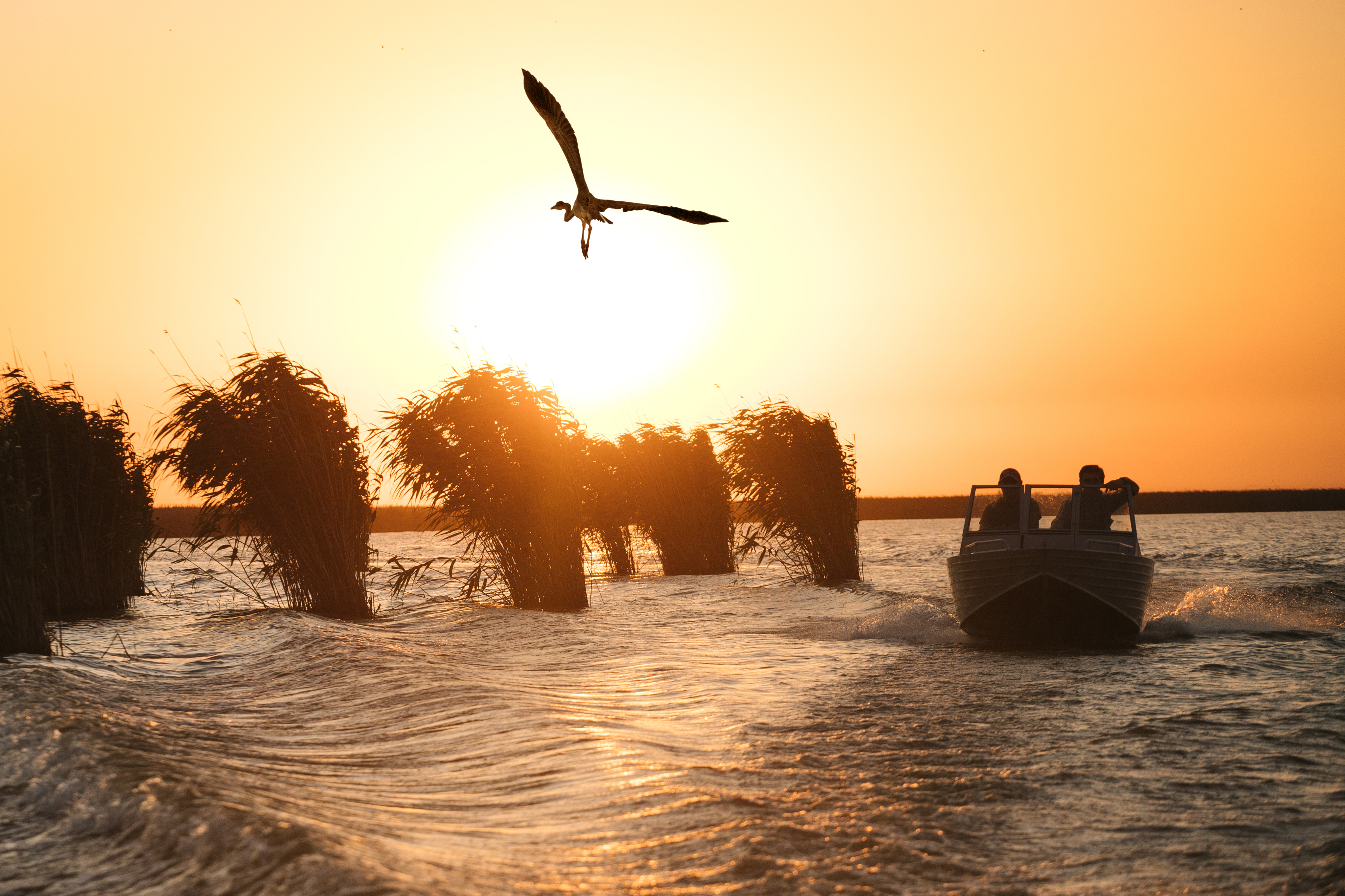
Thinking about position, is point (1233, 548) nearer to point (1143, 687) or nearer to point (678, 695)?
point (1143, 687)

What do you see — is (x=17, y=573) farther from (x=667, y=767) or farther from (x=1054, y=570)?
(x=1054, y=570)

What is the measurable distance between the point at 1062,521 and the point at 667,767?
8707 millimetres

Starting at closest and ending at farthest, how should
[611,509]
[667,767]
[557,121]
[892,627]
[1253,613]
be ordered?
[667,767]
[557,121]
[892,627]
[1253,613]
[611,509]

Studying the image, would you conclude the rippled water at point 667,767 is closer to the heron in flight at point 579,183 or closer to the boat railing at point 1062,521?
the boat railing at point 1062,521

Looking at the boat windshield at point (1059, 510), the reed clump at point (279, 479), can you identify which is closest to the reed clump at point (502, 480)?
the reed clump at point (279, 479)

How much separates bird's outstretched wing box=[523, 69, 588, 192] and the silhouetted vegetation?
17.5m

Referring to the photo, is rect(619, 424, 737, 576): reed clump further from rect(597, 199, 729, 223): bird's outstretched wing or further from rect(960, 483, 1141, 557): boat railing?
rect(597, 199, 729, 223): bird's outstretched wing

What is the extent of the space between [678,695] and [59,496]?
44.4 feet

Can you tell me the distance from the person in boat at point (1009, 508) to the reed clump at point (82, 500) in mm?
14904

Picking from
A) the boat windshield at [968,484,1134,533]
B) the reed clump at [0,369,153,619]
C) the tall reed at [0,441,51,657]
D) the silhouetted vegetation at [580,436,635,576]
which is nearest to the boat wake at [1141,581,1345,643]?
the boat windshield at [968,484,1134,533]

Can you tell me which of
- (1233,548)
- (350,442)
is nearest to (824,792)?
(350,442)

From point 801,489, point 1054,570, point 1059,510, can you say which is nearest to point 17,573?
point 1054,570

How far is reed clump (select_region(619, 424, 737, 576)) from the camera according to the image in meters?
26.4

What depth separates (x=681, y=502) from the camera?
26.6m
